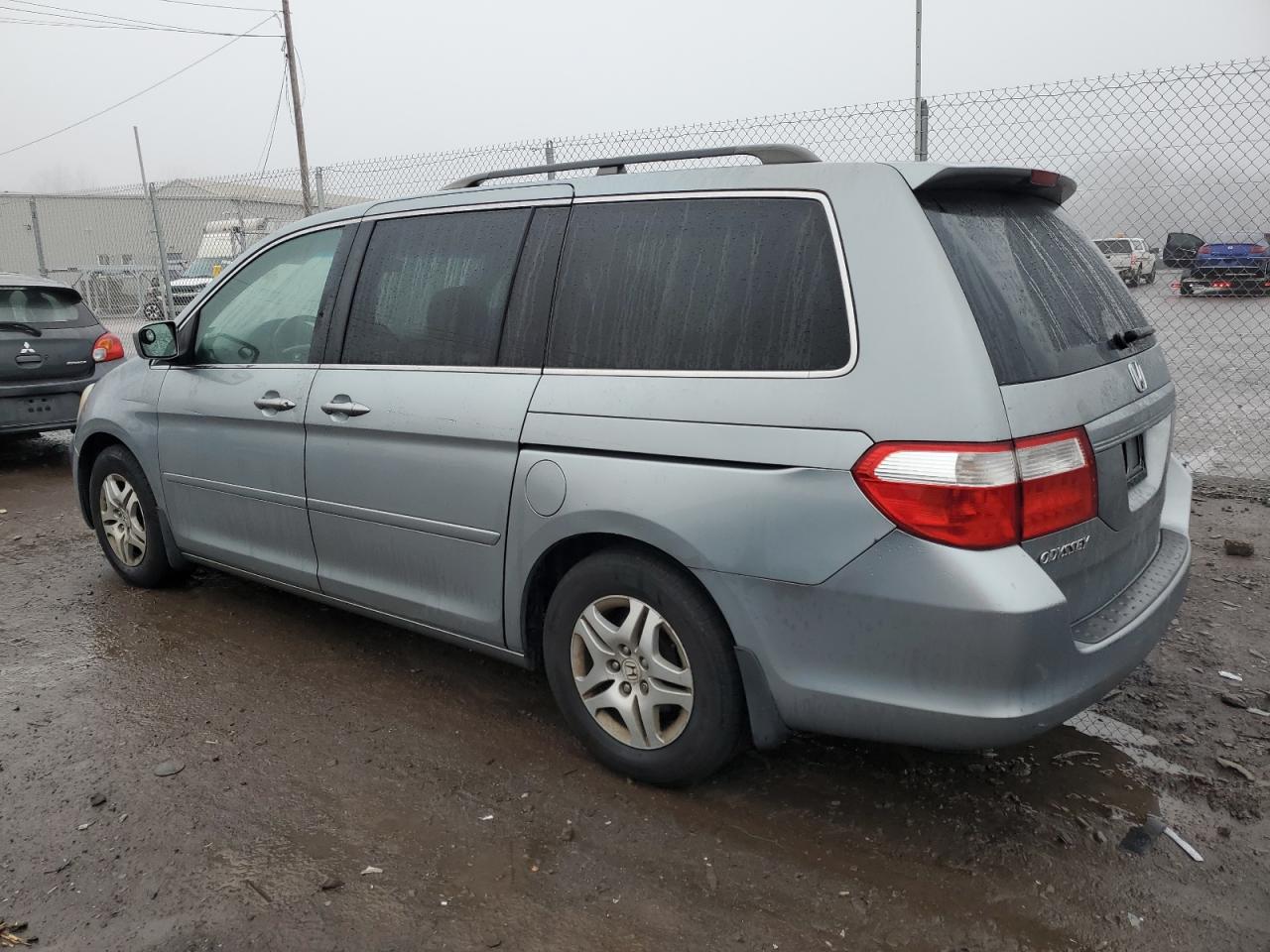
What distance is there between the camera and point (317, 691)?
3719 millimetres

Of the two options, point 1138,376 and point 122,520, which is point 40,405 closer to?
point 122,520

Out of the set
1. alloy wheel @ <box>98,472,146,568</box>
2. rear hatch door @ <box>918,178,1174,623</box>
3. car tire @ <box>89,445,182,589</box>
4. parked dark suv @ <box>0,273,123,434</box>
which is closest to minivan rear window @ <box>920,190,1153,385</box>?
rear hatch door @ <box>918,178,1174,623</box>

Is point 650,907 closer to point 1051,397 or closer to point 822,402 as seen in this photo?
point 822,402

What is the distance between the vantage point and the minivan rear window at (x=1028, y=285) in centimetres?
240

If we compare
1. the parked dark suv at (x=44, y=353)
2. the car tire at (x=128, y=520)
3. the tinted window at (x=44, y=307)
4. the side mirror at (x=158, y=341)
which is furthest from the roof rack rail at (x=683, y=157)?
the tinted window at (x=44, y=307)

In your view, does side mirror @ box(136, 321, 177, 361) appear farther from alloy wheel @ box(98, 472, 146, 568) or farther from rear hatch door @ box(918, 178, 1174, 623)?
rear hatch door @ box(918, 178, 1174, 623)

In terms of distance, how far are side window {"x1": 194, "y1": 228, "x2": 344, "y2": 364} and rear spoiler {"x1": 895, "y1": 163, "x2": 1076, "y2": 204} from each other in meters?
2.34

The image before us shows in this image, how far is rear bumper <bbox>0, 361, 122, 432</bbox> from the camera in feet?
25.1

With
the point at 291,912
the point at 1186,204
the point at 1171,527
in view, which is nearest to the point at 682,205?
the point at 1171,527

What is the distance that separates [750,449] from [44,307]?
772cm

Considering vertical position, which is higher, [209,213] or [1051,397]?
[209,213]

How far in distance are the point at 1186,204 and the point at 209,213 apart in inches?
576

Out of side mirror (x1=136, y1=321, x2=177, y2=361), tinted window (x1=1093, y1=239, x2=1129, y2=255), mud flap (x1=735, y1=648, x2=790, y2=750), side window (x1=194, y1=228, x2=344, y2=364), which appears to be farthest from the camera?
tinted window (x1=1093, y1=239, x2=1129, y2=255)

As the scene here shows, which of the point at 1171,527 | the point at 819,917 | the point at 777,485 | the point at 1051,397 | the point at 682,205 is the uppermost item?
the point at 682,205
